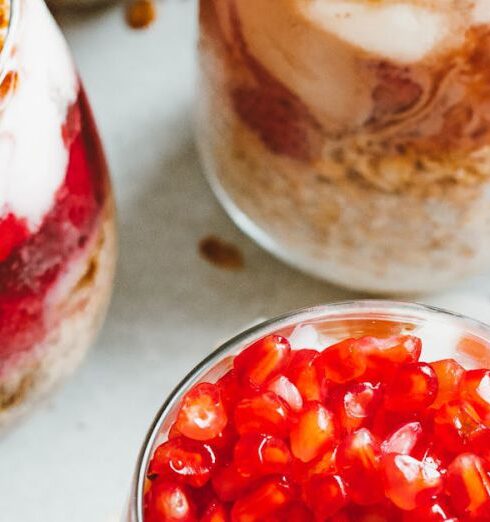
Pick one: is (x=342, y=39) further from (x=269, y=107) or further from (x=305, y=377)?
(x=305, y=377)

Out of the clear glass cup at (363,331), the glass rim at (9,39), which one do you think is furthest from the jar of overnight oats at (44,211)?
the clear glass cup at (363,331)

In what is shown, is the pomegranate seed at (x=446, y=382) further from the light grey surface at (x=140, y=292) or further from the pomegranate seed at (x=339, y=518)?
the light grey surface at (x=140, y=292)

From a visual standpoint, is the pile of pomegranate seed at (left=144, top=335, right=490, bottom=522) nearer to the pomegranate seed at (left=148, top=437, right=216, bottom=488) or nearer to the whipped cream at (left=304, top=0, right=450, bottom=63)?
the pomegranate seed at (left=148, top=437, right=216, bottom=488)

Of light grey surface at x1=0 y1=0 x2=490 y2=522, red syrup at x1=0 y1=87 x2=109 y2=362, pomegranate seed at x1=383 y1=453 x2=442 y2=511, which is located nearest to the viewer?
pomegranate seed at x1=383 y1=453 x2=442 y2=511

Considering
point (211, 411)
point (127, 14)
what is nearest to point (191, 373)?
point (211, 411)

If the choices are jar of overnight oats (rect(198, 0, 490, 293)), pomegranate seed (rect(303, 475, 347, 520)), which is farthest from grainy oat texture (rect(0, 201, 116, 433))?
pomegranate seed (rect(303, 475, 347, 520))

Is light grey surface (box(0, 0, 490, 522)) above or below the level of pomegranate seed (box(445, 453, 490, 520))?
below

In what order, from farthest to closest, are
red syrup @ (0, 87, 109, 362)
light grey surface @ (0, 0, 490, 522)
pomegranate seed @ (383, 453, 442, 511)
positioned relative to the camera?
light grey surface @ (0, 0, 490, 522), red syrup @ (0, 87, 109, 362), pomegranate seed @ (383, 453, 442, 511)
